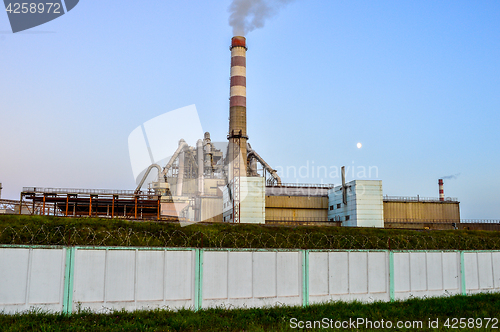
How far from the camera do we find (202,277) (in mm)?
11547

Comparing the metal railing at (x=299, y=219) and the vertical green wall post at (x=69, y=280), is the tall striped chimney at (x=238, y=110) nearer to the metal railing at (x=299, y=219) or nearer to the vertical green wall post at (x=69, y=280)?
the metal railing at (x=299, y=219)

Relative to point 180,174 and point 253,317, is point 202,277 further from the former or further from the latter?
point 180,174

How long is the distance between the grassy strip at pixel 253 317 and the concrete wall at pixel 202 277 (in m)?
0.26

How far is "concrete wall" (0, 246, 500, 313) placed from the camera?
10445 mm

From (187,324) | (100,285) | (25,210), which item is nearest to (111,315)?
(100,285)

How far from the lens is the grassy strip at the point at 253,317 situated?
998cm

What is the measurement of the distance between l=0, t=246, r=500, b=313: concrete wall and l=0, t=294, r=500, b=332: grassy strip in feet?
0.86

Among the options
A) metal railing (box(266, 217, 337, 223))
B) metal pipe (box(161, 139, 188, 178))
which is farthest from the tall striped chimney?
metal railing (box(266, 217, 337, 223))

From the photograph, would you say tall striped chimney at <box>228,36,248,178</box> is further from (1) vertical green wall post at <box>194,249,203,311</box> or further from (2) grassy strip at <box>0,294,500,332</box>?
(1) vertical green wall post at <box>194,249,203,311</box>

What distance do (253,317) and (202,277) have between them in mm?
1692

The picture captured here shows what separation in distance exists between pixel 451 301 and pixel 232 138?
52178mm

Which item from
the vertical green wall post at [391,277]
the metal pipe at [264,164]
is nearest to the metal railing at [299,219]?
the metal pipe at [264,164]

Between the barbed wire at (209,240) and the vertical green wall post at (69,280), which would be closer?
the vertical green wall post at (69,280)

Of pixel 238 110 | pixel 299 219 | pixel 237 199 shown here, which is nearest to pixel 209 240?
pixel 237 199
